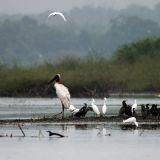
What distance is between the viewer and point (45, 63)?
196 ft

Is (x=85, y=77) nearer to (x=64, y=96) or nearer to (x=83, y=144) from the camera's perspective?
(x=64, y=96)

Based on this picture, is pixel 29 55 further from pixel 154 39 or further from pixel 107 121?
pixel 107 121

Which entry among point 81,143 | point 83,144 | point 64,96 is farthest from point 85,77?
point 83,144

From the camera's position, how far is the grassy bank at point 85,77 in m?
51.5

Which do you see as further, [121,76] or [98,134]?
[121,76]

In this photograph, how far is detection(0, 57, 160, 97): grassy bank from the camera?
51.5 m

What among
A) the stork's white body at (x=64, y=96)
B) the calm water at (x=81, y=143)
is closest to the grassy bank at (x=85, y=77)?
the stork's white body at (x=64, y=96)

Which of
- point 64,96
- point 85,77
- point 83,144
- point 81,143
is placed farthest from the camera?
point 85,77

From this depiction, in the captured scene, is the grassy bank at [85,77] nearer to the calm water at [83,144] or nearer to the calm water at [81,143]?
the calm water at [81,143]

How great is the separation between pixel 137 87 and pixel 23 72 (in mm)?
6009

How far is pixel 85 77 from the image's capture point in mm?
53250

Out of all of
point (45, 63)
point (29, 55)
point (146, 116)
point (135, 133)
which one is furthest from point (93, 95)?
point (29, 55)

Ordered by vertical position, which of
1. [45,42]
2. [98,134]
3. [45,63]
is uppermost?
[45,42]

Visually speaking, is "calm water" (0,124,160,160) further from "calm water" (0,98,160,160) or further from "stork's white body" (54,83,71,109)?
"stork's white body" (54,83,71,109)
